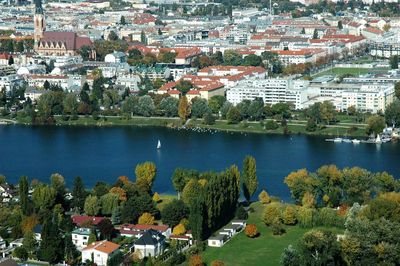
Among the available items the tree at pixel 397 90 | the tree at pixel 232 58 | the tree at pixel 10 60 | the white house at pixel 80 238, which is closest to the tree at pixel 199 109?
the tree at pixel 397 90

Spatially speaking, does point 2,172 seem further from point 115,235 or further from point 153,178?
point 115,235

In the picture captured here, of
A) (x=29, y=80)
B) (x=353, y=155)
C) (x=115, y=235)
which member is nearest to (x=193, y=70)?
(x=29, y=80)

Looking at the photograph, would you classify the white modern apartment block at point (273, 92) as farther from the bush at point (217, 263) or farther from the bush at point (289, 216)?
the bush at point (217, 263)

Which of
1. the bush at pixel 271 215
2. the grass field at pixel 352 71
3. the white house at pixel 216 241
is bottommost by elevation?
the white house at pixel 216 241

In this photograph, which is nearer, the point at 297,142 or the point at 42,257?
the point at 42,257

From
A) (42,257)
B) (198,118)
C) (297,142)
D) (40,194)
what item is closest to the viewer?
(42,257)

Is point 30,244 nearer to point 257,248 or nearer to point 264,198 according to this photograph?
point 257,248

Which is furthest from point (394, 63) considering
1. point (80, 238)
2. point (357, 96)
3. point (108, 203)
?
point (80, 238)
